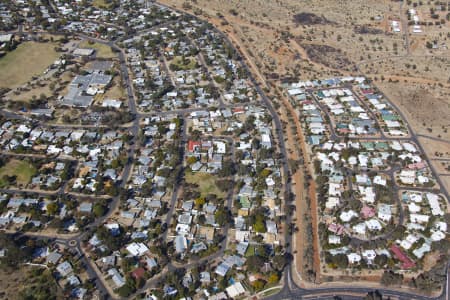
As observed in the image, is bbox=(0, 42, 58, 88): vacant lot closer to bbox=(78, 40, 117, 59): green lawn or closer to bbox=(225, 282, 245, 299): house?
bbox=(78, 40, 117, 59): green lawn

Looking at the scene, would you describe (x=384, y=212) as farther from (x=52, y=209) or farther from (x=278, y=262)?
(x=52, y=209)

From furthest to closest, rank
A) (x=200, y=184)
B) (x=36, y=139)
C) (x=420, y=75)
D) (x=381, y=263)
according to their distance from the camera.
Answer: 1. (x=420, y=75)
2. (x=36, y=139)
3. (x=200, y=184)
4. (x=381, y=263)

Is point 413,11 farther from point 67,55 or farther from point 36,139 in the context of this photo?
point 36,139

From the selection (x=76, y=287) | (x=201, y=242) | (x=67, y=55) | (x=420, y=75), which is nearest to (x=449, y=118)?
(x=420, y=75)

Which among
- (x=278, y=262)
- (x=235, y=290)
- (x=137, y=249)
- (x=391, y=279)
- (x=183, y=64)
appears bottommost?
(x=235, y=290)

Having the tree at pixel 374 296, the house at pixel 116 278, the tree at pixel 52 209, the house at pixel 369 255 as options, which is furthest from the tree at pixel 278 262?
the tree at pixel 52 209

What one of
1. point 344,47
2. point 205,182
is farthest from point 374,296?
point 344,47

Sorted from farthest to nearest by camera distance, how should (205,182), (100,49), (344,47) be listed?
(344,47)
(100,49)
(205,182)
